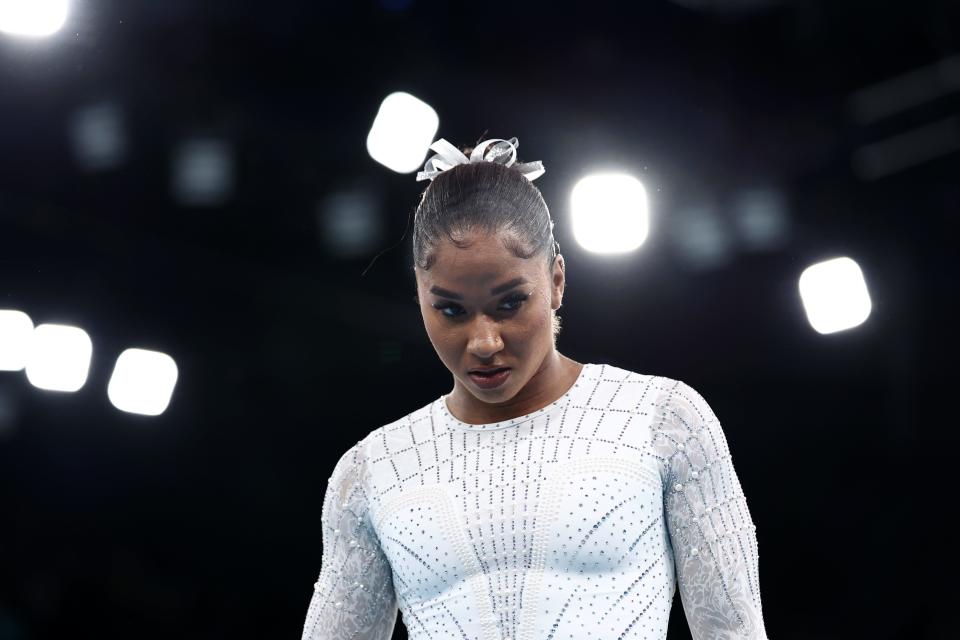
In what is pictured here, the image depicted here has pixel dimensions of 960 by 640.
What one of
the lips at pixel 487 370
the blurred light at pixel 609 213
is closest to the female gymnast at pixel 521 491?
the lips at pixel 487 370

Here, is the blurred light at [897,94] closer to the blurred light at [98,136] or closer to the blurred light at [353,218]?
the blurred light at [353,218]

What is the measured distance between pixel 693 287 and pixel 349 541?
49.0 inches

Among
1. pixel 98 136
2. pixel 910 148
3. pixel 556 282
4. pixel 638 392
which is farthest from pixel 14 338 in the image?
pixel 910 148

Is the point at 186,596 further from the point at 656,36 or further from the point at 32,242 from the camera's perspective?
the point at 656,36

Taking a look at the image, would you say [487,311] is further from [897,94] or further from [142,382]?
[897,94]

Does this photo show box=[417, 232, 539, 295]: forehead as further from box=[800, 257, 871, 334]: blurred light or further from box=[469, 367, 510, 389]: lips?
box=[800, 257, 871, 334]: blurred light

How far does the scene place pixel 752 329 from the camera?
7.61 ft

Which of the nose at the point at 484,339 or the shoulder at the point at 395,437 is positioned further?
the shoulder at the point at 395,437

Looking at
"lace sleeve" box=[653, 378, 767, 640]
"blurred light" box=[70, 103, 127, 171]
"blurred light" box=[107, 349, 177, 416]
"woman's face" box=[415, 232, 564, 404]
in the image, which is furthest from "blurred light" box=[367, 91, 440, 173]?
"lace sleeve" box=[653, 378, 767, 640]

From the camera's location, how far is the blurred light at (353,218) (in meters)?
2.36

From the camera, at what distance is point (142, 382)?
2303 mm

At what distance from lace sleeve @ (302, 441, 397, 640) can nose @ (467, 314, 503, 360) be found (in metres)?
0.24

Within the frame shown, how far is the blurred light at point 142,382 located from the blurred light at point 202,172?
334 millimetres

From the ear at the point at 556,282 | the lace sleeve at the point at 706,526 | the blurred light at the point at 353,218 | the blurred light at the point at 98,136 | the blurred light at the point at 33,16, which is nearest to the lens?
the lace sleeve at the point at 706,526
